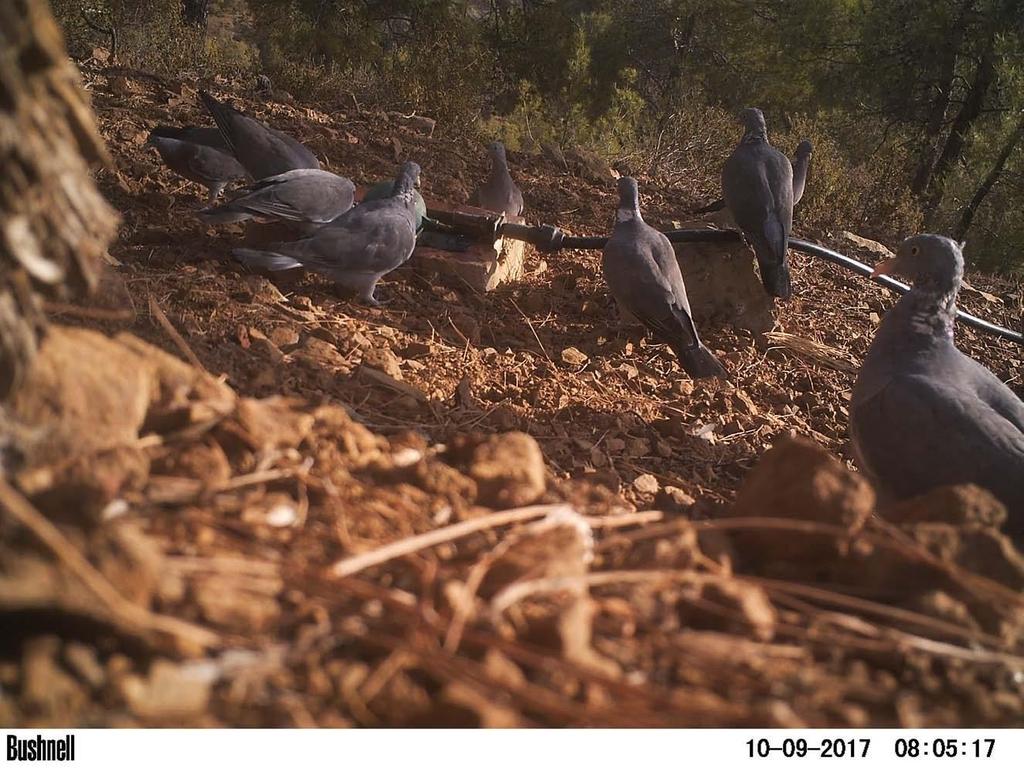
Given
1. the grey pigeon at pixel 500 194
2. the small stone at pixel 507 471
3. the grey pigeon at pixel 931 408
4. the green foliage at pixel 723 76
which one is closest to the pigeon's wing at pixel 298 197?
the grey pigeon at pixel 500 194

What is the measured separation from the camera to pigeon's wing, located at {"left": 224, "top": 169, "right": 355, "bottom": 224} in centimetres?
474

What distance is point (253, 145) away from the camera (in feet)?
17.9

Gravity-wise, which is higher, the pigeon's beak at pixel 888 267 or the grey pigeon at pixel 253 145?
the pigeon's beak at pixel 888 267

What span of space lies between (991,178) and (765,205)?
7.69 metres

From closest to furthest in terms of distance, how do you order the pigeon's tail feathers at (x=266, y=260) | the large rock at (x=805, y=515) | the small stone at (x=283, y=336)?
the large rock at (x=805, y=515) < the small stone at (x=283, y=336) < the pigeon's tail feathers at (x=266, y=260)

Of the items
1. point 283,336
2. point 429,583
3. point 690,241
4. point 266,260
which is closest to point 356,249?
point 266,260

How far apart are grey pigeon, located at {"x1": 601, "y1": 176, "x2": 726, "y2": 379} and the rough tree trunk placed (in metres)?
→ 3.71

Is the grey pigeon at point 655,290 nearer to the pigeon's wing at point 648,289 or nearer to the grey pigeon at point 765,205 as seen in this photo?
the pigeon's wing at point 648,289

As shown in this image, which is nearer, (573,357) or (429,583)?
(429,583)

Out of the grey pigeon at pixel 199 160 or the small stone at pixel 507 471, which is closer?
the small stone at pixel 507 471

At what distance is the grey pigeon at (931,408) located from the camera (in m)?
3.10

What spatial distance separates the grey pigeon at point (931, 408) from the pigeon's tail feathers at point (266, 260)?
9.70 ft

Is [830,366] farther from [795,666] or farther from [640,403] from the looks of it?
[795,666]

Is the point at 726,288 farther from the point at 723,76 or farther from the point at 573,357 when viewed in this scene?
the point at 723,76
